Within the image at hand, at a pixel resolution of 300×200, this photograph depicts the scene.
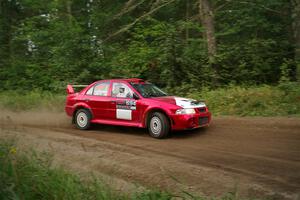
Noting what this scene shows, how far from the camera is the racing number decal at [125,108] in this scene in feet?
34.2

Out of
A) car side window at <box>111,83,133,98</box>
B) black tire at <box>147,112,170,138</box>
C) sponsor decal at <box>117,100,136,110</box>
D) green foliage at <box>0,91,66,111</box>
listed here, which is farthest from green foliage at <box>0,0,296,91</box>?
black tire at <box>147,112,170,138</box>

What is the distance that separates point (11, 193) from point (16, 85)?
1866 centimetres

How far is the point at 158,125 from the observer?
32.4 ft

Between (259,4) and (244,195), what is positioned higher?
(259,4)

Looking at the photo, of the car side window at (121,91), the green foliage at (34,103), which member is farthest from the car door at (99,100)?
the green foliage at (34,103)

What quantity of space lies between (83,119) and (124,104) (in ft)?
5.70

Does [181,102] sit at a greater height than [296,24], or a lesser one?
lesser

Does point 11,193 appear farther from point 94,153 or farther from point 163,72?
point 163,72

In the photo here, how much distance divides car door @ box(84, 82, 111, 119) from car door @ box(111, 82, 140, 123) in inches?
8.9

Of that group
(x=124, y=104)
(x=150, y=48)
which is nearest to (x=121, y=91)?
(x=124, y=104)

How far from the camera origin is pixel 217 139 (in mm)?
9602

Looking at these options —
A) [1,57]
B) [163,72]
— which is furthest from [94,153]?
[1,57]

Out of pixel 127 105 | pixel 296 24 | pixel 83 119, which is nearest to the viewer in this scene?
pixel 127 105

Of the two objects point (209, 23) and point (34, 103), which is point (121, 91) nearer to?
point (34, 103)
